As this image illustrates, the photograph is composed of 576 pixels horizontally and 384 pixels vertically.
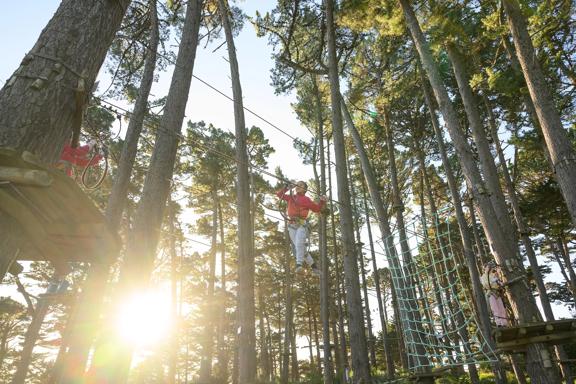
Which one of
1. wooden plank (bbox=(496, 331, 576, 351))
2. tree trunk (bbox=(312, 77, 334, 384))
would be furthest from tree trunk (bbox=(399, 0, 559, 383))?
tree trunk (bbox=(312, 77, 334, 384))

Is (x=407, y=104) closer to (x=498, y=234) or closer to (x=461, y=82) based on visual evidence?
(x=461, y=82)

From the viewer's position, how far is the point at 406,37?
10.3 metres

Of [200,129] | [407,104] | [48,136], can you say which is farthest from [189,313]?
[48,136]

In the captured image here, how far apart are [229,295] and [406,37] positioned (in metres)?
16.4

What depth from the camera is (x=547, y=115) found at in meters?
5.80

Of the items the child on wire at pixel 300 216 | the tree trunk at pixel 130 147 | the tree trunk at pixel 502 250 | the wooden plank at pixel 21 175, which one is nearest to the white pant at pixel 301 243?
the child on wire at pixel 300 216

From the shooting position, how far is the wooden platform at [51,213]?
1.87 meters

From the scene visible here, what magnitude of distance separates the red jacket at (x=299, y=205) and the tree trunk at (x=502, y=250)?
2336mm

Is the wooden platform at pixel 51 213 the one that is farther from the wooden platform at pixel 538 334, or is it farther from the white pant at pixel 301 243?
the wooden platform at pixel 538 334

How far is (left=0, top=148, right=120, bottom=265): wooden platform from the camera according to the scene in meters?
1.87

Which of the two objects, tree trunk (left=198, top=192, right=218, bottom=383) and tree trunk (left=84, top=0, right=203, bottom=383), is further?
tree trunk (left=198, top=192, right=218, bottom=383)

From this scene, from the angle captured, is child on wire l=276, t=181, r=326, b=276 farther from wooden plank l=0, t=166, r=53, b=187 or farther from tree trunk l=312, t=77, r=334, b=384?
wooden plank l=0, t=166, r=53, b=187

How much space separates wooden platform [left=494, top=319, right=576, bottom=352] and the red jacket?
2.94 meters

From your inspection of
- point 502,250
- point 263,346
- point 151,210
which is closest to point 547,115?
point 502,250
